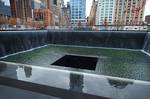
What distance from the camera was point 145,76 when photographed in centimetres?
304

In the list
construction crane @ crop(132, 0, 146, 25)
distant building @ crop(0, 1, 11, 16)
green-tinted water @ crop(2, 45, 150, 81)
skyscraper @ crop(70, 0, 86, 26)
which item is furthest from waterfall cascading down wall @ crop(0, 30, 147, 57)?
skyscraper @ crop(70, 0, 86, 26)

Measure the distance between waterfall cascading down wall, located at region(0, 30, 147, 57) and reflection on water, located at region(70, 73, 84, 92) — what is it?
402 cm

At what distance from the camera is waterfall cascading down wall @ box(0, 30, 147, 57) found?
5.30m

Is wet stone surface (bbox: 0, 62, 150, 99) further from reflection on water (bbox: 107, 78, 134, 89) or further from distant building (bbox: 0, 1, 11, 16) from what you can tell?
distant building (bbox: 0, 1, 11, 16)

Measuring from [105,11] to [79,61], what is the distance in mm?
40776

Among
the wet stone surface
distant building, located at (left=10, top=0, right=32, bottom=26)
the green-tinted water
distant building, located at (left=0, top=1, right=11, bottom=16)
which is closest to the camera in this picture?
the wet stone surface

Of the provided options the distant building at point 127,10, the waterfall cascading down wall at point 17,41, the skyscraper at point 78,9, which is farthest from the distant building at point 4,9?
the skyscraper at point 78,9

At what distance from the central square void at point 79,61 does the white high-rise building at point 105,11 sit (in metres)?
36.3

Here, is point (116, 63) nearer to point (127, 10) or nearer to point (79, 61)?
point (79, 61)

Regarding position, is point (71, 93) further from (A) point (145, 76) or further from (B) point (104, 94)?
(A) point (145, 76)

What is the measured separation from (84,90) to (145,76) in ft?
7.64

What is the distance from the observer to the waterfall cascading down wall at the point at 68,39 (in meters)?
5.30

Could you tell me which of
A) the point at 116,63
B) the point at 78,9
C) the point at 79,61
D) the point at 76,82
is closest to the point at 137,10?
the point at 78,9

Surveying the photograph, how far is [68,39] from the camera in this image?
26.6 ft
